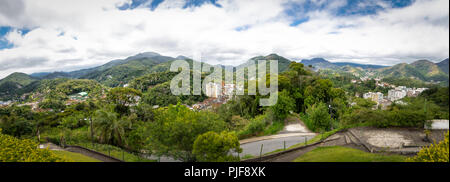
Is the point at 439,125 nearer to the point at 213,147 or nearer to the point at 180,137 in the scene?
the point at 213,147

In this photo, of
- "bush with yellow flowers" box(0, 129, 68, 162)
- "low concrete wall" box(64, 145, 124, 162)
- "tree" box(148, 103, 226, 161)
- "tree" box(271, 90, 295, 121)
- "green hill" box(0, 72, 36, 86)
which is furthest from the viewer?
"green hill" box(0, 72, 36, 86)

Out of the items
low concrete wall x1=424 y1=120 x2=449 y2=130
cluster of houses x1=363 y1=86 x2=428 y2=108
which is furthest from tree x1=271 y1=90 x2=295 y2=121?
low concrete wall x1=424 y1=120 x2=449 y2=130

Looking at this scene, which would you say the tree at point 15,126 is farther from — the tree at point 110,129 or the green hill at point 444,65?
the green hill at point 444,65

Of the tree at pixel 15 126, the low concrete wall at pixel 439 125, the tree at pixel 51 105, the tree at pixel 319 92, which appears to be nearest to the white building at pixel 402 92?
the low concrete wall at pixel 439 125

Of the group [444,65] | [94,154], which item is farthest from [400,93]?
[94,154]

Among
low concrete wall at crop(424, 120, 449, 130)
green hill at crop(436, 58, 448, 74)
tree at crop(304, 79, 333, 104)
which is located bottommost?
low concrete wall at crop(424, 120, 449, 130)

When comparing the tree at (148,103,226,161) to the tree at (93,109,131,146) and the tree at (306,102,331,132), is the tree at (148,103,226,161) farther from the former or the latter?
the tree at (306,102,331,132)

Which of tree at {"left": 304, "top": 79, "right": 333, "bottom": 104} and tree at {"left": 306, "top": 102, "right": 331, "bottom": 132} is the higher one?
tree at {"left": 304, "top": 79, "right": 333, "bottom": 104}

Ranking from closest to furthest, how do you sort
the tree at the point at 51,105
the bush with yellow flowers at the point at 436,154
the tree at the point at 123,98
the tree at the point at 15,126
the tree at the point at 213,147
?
the bush with yellow flowers at the point at 436,154
the tree at the point at 213,147
the tree at the point at 15,126
the tree at the point at 123,98
the tree at the point at 51,105

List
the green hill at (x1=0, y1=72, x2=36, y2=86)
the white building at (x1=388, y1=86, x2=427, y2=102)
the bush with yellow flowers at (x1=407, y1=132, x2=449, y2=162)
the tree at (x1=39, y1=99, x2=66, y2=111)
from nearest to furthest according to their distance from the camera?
the bush with yellow flowers at (x1=407, y1=132, x2=449, y2=162)
the white building at (x1=388, y1=86, x2=427, y2=102)
the green hill at (x1=0, y1=72, x2=36, y2=86)
the tree at (x1=39, y1=99, x2=66, y2=111)

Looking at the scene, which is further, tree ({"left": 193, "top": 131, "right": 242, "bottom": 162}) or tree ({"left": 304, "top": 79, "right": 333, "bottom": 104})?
tree ({"left": 304, "top": 79, "right": 333, "bottom": 104})

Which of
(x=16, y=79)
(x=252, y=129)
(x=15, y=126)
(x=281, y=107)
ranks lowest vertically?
(x=252, y=129)
